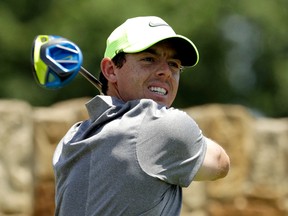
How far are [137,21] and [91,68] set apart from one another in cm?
1182

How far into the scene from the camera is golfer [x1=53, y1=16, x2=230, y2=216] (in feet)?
14.1

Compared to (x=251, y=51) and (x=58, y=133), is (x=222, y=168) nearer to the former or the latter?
(x=58, y=133)

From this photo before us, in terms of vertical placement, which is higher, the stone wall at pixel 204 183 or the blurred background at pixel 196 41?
the stone wall at pixel 204 183

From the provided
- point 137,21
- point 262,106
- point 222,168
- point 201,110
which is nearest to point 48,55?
point 137,21

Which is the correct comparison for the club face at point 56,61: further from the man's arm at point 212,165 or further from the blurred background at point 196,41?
the blurred background at point 196,41

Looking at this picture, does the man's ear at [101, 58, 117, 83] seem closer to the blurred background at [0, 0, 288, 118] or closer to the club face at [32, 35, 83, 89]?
the club face at [32, 35, 83, 89]

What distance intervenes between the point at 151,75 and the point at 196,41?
12681mm

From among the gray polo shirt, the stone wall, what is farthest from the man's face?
the stone wall

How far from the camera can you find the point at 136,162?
4293 millimetres

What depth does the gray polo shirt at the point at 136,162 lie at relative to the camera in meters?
4.30

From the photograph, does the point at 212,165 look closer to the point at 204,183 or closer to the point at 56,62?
the point at 56,62

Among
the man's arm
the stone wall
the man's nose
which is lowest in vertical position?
the stone wall

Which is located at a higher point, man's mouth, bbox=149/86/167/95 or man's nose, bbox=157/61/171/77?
man's nose, bbox=157/61/171/77

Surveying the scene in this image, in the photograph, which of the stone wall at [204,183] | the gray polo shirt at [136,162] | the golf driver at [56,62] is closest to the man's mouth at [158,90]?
the gray polo shirt at [136,162]
